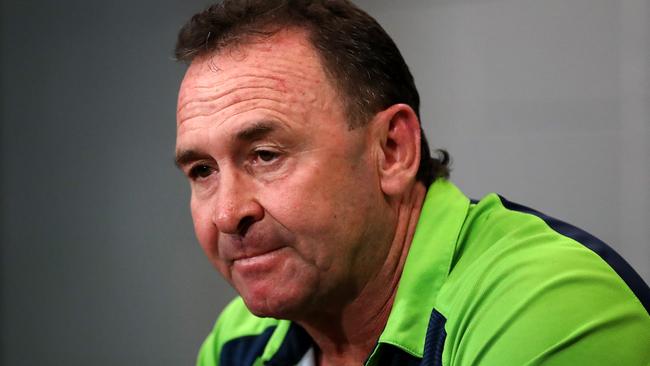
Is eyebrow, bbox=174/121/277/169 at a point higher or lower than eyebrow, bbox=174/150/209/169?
higher

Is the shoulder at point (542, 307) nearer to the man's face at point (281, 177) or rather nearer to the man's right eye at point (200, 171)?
the man's face at point (281, 177)

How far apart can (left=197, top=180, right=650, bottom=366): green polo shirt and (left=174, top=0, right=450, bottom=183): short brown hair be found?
0.75ft

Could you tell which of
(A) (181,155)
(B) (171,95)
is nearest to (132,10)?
(B) (171,95)

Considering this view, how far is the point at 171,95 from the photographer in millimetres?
2760

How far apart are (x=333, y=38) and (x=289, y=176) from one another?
0.28 m

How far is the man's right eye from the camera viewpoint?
4.91 feet

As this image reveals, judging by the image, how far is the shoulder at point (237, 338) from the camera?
1848 millimetres

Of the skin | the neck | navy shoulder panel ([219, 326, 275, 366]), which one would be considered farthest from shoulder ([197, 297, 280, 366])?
the skin

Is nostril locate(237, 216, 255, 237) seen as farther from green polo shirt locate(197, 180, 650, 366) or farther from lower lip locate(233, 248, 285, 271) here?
green polo shirt locate(197, 180, 650, 366)

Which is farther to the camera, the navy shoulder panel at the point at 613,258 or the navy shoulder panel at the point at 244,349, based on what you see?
the navy shoulder panel at the point at 244,349

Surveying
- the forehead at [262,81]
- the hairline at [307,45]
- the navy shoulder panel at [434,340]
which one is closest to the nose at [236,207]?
the forehead at [262,81]

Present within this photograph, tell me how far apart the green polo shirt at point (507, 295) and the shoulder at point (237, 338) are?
454mm

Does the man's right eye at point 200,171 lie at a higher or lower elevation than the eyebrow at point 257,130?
lower

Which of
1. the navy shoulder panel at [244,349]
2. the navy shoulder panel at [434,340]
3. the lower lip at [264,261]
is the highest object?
the lower lip at [264,261]
